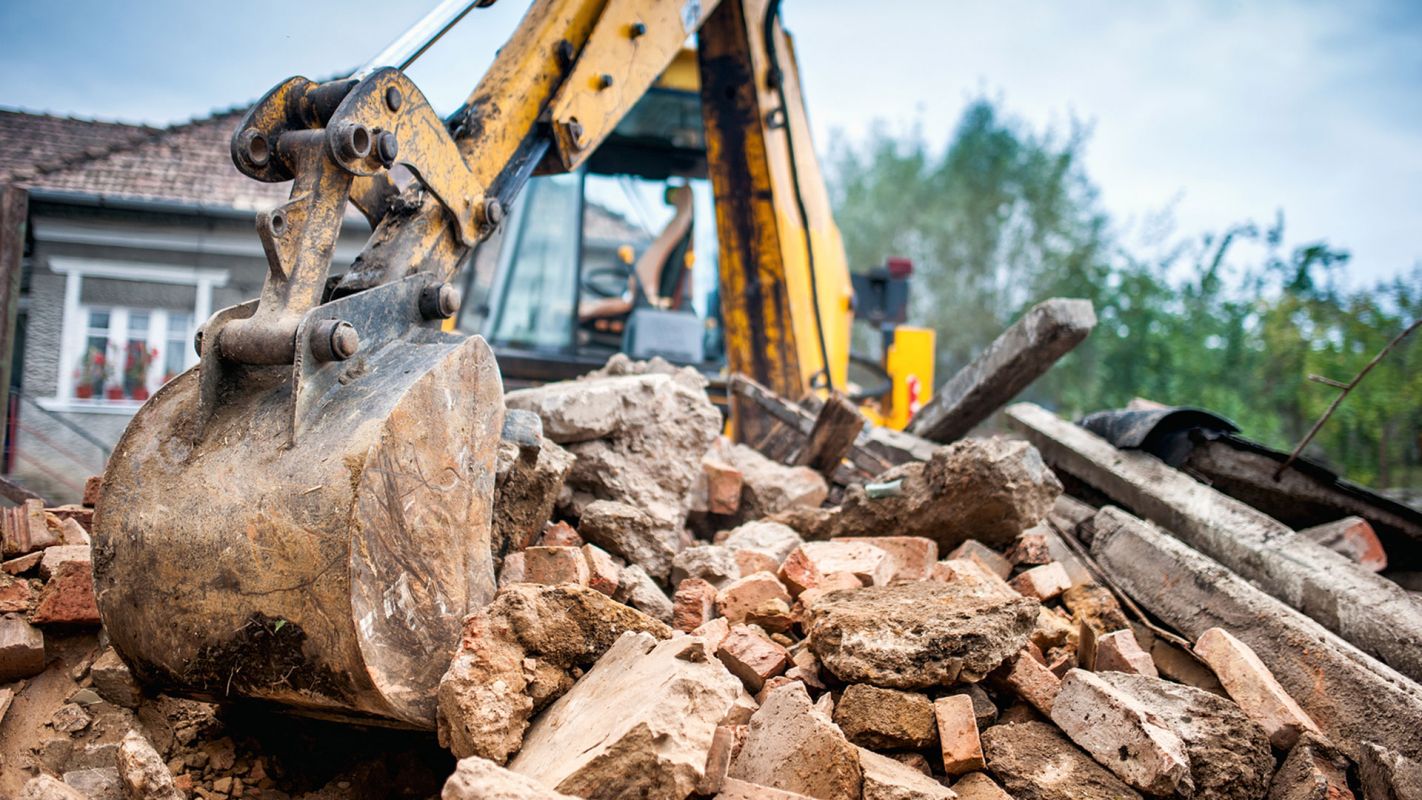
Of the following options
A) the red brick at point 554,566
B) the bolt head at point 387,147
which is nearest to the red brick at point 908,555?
the red brick at point 554,566

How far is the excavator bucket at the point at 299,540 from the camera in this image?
1.79 meters

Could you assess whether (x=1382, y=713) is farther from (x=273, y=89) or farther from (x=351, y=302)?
(x=273, y=89)

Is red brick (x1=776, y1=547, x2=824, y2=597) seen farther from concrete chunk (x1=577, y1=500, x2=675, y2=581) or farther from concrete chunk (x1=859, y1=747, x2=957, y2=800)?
concrete chunk (x1=859, y1=747, x2=957, y2=800)

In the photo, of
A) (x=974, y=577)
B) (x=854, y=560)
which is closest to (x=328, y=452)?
(x=854, y=560)

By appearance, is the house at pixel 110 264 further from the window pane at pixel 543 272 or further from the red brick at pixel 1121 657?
the red brick at pixel 1121 657

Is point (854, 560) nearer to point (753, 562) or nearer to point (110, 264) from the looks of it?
point (753, 562)

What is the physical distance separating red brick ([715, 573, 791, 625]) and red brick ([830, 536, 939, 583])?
0.47 metres

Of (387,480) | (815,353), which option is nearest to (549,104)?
(387,480)

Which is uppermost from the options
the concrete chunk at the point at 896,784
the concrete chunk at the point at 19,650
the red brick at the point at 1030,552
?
the red brick at the point at 1030,552

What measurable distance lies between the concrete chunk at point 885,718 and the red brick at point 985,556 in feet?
3.21

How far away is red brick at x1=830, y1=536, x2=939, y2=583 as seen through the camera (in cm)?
297

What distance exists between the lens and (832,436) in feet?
13.4

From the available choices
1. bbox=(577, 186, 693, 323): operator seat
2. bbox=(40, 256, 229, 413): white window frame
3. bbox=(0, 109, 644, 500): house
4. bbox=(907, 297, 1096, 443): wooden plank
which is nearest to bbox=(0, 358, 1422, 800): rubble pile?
bbox=(907, 297, 1096, 443): wooden plank

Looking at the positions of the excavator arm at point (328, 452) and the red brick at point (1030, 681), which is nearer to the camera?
the excavator arm at point (328, 452)
